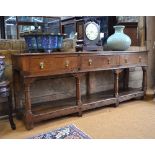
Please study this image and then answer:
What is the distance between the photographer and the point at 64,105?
7.67 ft

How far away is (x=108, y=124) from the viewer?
2135mm

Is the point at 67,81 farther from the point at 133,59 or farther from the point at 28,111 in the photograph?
the point at 133,59

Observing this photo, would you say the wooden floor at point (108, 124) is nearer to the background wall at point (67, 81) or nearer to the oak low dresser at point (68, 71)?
the oak low dresser at point (68, 71)

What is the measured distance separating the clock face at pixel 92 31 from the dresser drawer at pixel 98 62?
0.27 meters

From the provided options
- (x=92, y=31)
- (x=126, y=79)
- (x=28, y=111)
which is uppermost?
(x=92, y=31)

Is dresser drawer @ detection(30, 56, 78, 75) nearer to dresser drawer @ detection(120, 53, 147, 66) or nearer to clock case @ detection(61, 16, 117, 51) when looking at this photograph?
clock case @ detection(61, 16, 117, 51)

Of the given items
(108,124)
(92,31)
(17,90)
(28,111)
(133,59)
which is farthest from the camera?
(133,59)

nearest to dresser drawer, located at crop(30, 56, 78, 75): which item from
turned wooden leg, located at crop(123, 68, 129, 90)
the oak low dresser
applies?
the oak low dresser

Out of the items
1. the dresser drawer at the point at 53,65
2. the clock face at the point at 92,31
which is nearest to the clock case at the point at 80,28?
the clock face at the point at 92,31

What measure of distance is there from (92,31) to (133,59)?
692 mm

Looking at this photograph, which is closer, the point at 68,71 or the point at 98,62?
the point at 68,71

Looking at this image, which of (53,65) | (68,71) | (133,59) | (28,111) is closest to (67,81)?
(68,71)
